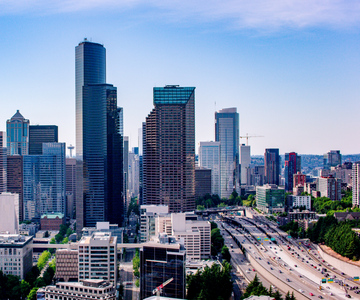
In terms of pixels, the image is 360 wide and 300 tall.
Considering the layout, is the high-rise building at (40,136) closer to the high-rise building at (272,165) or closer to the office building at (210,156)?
the office building at (210,156)

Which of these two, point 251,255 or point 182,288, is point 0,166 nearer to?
point 251,255

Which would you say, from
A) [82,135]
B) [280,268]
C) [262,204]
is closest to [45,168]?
[82,135]

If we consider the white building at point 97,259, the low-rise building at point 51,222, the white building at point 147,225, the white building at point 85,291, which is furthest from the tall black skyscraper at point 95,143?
the white building at point 85,291

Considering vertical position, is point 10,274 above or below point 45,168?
below

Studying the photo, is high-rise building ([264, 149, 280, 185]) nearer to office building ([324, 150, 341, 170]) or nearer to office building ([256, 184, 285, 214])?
office building ([324, 150, 341, 170])

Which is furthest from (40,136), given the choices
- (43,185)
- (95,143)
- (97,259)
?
(97,259)

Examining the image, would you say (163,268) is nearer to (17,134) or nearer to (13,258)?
(13,258)

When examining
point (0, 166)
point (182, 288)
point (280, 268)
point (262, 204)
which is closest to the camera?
point (182, 288)

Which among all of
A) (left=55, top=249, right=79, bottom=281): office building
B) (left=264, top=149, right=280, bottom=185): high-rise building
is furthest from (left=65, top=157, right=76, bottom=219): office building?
(left=264, top=149, right=280, bottom=185): high-rise building

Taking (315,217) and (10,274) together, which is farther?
(315,217)
